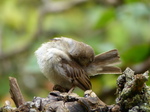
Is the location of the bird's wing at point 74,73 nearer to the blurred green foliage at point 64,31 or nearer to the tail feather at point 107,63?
the tail feather at point 107,63

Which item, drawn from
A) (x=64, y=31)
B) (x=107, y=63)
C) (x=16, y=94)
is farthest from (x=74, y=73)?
(x=64, y=31)

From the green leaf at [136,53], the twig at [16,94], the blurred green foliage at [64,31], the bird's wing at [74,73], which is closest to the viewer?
the twig at [16,94]

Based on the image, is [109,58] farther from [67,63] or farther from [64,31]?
[64,31]

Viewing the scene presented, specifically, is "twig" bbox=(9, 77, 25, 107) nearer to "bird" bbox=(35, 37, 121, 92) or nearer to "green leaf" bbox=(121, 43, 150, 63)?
"bird" bbox=(35, 37, 121, 92)

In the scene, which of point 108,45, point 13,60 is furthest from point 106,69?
point 13,60

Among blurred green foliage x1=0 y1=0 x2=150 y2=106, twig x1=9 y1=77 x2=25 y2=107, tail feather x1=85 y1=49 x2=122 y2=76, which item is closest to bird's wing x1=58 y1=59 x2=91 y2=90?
tail feather x1=85 y1=49 x2=122 y2=76

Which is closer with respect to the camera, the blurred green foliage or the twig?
the twig

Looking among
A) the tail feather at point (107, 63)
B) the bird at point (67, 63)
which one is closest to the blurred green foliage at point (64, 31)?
the tail feather at point (107, 63)
